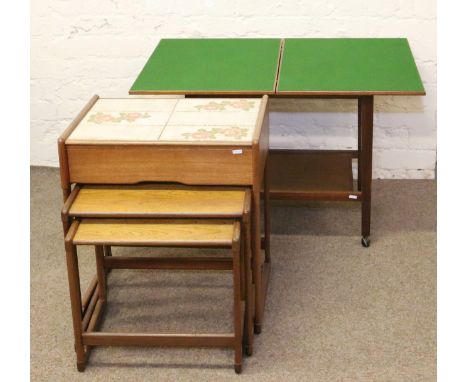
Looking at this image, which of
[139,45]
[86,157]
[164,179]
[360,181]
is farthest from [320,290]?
[139,45]

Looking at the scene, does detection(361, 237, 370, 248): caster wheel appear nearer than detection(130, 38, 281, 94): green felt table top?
No

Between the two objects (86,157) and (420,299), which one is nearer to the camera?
(86,157)

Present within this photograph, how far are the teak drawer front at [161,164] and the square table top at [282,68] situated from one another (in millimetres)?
687

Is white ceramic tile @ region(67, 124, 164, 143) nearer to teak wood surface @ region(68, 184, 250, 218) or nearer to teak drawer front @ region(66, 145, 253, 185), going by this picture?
teak drawer front @ region(66, 145, 253, 185)

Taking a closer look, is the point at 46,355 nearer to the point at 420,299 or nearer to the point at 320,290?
the point at 320,290

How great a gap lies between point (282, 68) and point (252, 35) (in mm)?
558

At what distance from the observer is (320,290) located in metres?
3.48

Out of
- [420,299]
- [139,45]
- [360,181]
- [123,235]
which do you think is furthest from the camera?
[139,45]

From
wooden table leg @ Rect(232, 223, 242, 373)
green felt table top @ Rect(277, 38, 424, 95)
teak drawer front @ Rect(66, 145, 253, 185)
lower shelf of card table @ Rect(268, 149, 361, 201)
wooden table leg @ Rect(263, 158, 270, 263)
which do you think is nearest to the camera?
wooden table leg @ Rect(232, 223, 242, 373)

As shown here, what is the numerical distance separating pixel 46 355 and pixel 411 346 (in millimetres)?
1334

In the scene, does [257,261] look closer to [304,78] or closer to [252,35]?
[304,78]

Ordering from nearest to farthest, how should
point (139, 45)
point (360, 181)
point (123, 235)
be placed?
point (123, 235) < point (360, 181) < point (139, 45)

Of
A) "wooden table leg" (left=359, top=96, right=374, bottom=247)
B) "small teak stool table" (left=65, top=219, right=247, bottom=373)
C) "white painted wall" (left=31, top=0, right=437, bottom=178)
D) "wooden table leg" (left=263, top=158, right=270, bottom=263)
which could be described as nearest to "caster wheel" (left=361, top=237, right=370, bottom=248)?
"wooden table leg" (left=359, top=96, right=374, bottom=247)

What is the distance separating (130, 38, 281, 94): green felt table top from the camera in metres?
3.53
